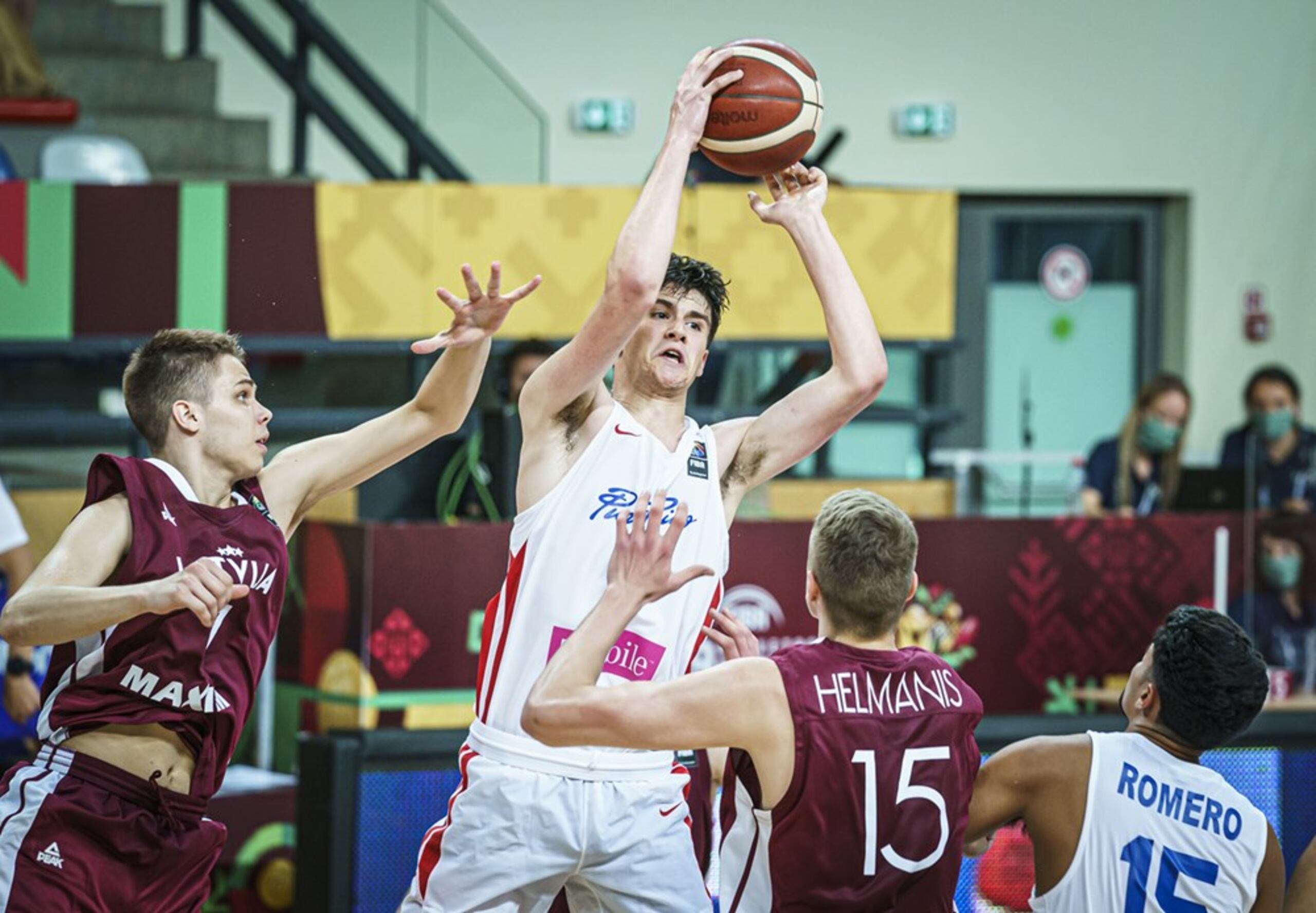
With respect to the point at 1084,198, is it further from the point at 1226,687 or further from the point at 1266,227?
the point at 1226,687

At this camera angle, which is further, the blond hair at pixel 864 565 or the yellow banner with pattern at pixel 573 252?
the yellow banner with pattern at pixel 573 252

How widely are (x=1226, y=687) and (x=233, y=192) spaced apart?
6.01 m

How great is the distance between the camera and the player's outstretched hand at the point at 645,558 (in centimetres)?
266

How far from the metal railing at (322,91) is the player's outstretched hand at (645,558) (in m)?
7.50

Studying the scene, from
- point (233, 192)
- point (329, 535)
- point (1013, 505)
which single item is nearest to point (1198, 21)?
point (1013, 505)

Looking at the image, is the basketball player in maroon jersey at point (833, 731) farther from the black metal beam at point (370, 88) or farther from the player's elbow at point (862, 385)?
the black metal beam at point (370, 88)

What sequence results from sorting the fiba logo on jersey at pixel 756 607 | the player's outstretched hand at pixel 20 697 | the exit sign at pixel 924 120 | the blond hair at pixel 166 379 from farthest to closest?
the exit sign at pixel 924 120 < the fiba logo on jersey at pixel 756 607 < the player's outstretched hand at pixel 20 697 < the blond hair at pixel 166 379

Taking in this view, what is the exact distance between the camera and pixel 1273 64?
13141mm

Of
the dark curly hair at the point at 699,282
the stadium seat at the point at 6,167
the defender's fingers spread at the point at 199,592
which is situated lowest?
the defender's fingers spread at the point at 199,592

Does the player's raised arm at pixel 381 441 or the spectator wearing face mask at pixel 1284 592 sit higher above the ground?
the player's raised arm at pixel 381 441

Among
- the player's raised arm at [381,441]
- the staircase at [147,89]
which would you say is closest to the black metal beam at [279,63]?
the staircase at [147,89]

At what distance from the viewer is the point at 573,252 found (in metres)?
8.25

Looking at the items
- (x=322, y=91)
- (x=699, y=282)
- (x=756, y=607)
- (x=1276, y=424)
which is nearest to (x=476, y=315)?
(x=699, y=282)

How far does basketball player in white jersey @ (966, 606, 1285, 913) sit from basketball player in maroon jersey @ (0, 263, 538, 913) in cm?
137
